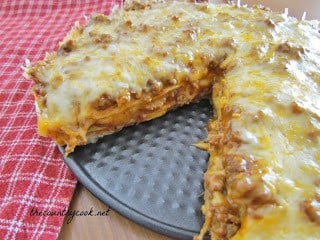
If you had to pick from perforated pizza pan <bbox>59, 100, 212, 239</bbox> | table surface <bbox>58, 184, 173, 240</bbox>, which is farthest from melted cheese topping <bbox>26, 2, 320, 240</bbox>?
table surface <bbox>58, 184, 173, 240</bbox>

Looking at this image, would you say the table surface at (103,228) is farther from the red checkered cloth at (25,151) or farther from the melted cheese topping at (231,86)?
the melted cheese topping at (231,86)

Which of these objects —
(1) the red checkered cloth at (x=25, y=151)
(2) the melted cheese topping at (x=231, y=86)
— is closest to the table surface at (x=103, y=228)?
(1) the red checkered cloth at (x=25, y=151)

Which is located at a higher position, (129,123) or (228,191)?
(228,191)

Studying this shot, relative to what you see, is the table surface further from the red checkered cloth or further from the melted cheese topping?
the melted cheese topping

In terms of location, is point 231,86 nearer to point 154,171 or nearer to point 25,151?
point 154,171

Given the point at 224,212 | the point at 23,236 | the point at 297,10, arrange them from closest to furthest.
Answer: the point at 224,212 < the point at 23,236 < the point at 297,10

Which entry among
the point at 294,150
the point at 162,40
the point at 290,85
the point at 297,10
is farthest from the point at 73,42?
the point at 297,10

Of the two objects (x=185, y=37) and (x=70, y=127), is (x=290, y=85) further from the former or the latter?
(x=70, y=127)
